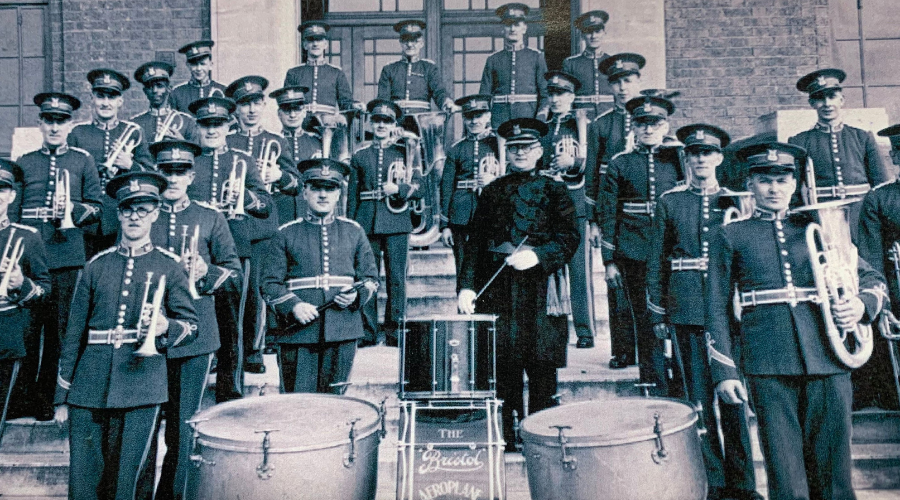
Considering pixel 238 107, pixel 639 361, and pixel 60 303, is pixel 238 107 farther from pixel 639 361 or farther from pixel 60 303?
pixel 639 361

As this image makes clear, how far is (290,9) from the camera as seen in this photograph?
10.4 metres

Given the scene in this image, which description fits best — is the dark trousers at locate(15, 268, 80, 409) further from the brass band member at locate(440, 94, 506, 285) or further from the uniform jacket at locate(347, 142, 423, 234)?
the brass band member at locate(440, 94, 506, 285)

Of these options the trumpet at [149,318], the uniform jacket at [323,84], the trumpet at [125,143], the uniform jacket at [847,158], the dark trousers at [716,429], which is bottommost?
the dark trousers at [716,429]

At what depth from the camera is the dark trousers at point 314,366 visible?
5.39 m

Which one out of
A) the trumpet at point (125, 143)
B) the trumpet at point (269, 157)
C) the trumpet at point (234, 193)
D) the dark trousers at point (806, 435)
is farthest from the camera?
the trumpet at point (269, 157)

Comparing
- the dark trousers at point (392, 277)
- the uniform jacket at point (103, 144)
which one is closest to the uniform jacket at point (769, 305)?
the dark trousers at point (392, 277)

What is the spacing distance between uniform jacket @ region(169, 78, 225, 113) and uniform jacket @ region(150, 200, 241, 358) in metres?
3.00

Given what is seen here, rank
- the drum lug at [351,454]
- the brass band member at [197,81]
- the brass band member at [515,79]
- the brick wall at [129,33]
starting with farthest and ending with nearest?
the brick wall at [129,33], the brass band member at [515,79], the brass band member at [197,81], the drum lug at [351,454]

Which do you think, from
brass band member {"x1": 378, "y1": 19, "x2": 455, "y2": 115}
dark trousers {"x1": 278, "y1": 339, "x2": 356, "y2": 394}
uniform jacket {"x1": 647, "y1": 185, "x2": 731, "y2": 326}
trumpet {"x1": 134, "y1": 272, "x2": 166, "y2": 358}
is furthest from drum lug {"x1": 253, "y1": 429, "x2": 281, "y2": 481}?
brass band member {"x1": 378, "y1": 19, "x2": 455, "y2": 115}

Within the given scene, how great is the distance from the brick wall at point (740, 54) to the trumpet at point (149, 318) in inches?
273

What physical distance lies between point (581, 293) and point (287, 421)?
3397 millimetres

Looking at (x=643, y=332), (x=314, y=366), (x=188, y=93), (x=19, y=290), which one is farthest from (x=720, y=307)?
(x=188, y=93)

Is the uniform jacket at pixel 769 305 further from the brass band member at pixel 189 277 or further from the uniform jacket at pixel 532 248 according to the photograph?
the brass band member at pixel 189 277

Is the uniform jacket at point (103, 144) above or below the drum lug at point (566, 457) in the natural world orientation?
above
